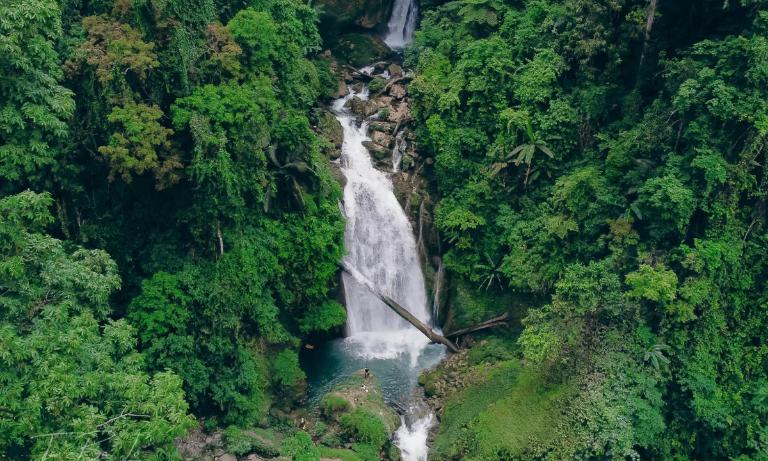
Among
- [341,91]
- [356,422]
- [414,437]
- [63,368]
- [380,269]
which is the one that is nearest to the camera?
[63,368]

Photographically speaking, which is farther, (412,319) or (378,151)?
(378,151)

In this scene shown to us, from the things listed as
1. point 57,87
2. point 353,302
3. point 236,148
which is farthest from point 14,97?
point 353,302

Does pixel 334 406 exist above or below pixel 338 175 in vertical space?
below

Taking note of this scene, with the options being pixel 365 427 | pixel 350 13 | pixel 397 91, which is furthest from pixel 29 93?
pixel 350 13

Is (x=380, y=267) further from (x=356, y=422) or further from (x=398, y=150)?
(x=356, y=422)

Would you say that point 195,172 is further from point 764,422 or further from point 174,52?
point 764,422

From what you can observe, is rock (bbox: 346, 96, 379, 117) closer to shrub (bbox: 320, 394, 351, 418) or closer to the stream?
the stream
